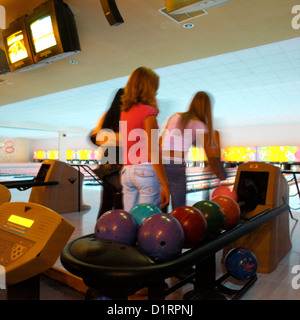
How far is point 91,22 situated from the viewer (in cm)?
301

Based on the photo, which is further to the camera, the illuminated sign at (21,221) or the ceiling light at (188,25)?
the ceiling light at (188,25)

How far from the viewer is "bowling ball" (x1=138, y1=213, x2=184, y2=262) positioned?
3.80 ft

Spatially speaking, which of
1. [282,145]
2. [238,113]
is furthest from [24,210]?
[282,145]

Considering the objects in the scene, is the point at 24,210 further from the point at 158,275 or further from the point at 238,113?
the point at 238,113

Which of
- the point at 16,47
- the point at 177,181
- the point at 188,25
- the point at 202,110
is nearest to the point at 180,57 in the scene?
the point at 188,25

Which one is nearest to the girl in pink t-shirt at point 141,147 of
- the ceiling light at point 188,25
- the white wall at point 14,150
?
the ceiling light at point 188,25

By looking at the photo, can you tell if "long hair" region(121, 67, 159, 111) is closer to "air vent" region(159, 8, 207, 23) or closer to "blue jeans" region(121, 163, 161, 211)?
"blue jeans" region(121, 163, 161, 211)

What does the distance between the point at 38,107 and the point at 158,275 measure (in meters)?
10.5

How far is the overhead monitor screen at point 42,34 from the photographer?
264 centimetres

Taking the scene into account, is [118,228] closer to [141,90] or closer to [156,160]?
[156,160]

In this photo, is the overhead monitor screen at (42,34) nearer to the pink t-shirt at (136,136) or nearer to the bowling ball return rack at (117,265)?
the pink t-shirt at (136,136)

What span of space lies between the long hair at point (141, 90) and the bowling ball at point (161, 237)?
73 centimetres

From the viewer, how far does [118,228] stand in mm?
1245

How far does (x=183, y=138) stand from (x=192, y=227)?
80 cm
